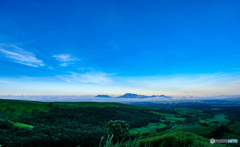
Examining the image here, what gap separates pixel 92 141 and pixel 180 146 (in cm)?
6052

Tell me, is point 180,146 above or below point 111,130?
above

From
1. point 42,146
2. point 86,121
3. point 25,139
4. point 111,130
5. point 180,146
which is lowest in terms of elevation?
point 86,121

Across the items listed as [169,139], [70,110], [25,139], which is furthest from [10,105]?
[169,139]

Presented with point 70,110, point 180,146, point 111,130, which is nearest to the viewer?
point 180,146

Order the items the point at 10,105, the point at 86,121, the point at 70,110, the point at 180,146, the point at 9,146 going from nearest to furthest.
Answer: the point at 180,146
the point at 9,146
the point at 10,105
the point at 86,121
the point at 70,110

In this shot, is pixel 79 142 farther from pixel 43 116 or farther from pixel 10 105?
pixel 10 105

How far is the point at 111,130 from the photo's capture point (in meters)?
45.4

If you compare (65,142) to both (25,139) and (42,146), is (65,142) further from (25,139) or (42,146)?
(25,139)

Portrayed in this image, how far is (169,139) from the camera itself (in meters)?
13.1

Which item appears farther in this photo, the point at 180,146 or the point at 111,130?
the point at 111,130

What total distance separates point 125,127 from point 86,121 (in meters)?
73.2

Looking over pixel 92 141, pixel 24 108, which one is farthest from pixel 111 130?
pixel 24 108

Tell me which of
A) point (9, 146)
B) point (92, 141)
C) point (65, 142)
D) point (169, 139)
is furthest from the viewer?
point (92, 141)

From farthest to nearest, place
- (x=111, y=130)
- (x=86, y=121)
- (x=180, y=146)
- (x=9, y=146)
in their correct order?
(x=86, y=121), (x=111, y=130), (x=9, y=146), (x=180, y=146)
